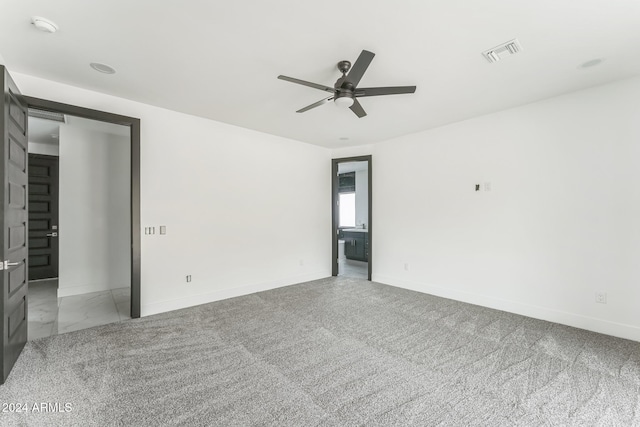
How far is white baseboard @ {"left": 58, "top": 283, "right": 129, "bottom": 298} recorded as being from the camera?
4.39 metres

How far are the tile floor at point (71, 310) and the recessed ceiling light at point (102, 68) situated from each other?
282 centimetres

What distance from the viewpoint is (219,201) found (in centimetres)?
418

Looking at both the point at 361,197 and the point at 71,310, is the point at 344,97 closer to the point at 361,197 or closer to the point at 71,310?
the point at 71,310

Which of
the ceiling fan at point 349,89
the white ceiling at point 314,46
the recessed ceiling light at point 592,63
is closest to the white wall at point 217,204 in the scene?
the white ceiling at point 314,46

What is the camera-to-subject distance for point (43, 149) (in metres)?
5.43

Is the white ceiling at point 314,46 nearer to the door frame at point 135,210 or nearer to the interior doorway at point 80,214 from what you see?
the door frame at point 135,210

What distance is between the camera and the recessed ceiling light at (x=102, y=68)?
8.51ft

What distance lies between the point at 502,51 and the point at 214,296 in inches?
176

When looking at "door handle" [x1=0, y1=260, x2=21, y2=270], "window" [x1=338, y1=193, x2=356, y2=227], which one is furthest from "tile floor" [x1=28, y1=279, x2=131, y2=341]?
"window" [x1=338, y1=193, x2=356, y2=227]

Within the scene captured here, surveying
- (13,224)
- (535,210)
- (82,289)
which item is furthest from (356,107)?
(82,289)

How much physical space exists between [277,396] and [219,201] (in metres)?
2.95

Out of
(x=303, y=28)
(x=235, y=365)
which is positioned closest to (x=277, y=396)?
(x=235, y=365)

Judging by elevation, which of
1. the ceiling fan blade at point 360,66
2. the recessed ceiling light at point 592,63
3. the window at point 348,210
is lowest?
the window at point 348,210

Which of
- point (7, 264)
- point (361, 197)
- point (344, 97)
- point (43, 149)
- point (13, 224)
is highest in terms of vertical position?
point (43, 149)
